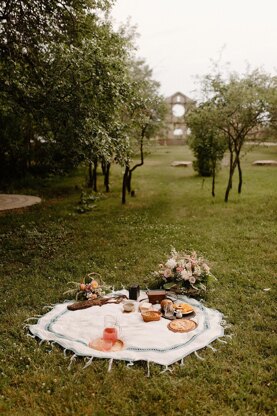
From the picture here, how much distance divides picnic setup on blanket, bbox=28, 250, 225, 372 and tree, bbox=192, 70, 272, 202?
1077cm

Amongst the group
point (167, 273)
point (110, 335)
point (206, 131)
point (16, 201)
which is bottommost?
point (110, 335)

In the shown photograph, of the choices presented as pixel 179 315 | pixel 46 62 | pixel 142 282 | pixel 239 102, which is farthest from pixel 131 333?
pixel 239 102

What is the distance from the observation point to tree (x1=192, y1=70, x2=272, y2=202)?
58.0ft

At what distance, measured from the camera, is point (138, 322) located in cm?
790

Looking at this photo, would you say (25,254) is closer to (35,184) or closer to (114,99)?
(114,99)

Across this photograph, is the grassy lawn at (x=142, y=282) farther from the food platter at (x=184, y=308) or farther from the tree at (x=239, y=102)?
the tree at (x=239, y=102)

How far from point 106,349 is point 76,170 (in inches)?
999

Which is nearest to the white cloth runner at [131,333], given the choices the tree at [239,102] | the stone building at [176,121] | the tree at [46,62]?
the tree at [46,62]

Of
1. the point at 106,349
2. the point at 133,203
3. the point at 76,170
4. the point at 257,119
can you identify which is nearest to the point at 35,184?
the point at 76,170

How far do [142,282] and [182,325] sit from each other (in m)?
2.73

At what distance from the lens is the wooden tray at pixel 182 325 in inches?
295

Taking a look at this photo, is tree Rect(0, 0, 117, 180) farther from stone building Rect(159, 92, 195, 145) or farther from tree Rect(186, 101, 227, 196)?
stone building Rect(159, 92, 195, 145)

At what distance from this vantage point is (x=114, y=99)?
12.9 metres

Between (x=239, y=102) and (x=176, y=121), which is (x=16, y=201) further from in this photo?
(x=176, y=121)
